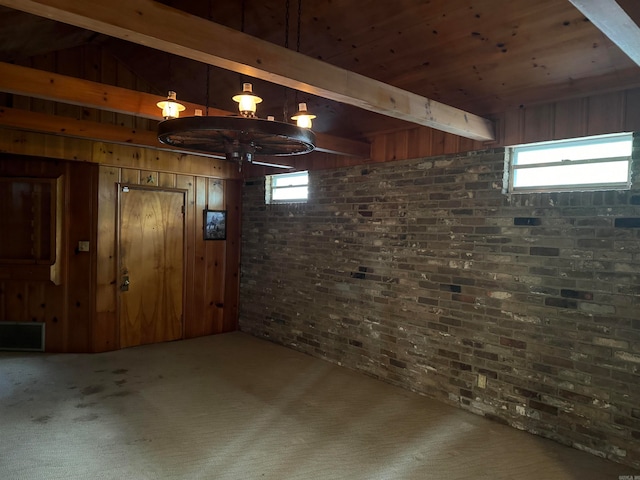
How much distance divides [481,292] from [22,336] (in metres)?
4.94

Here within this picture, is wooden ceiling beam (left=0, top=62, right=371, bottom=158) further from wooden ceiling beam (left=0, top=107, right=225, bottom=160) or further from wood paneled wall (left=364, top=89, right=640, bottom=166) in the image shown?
wood paneled wall (left=364, top=89, right=640, bottom=166)

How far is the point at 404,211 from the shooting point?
399 centimetres

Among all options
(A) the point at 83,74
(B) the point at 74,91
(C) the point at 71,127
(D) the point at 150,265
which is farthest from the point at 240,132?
(D) the point at 150,265

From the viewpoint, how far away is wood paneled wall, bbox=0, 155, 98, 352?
4766mm

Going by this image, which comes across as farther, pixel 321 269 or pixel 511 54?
pixel 321 269

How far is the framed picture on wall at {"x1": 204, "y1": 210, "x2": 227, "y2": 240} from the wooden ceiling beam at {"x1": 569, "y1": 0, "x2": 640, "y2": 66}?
487cm

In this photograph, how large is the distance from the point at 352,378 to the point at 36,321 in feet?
11.9

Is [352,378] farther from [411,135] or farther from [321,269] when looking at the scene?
[411,135]

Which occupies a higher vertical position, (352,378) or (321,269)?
(321,269)

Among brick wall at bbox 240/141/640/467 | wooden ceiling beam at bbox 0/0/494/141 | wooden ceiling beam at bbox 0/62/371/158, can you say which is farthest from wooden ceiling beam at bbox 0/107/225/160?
brick wall at bbox 240/141/640/467

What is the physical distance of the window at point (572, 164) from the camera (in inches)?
111

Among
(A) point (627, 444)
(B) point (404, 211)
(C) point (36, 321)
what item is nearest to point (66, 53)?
(C) point (36, 321)

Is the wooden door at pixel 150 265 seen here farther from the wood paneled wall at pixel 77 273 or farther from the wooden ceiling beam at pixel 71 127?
the wooden ceiling beam at pixel 71 127

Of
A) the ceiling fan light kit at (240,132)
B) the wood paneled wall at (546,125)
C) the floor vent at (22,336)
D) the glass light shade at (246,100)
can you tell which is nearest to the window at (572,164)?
the wood paneled wall at (546,125)
